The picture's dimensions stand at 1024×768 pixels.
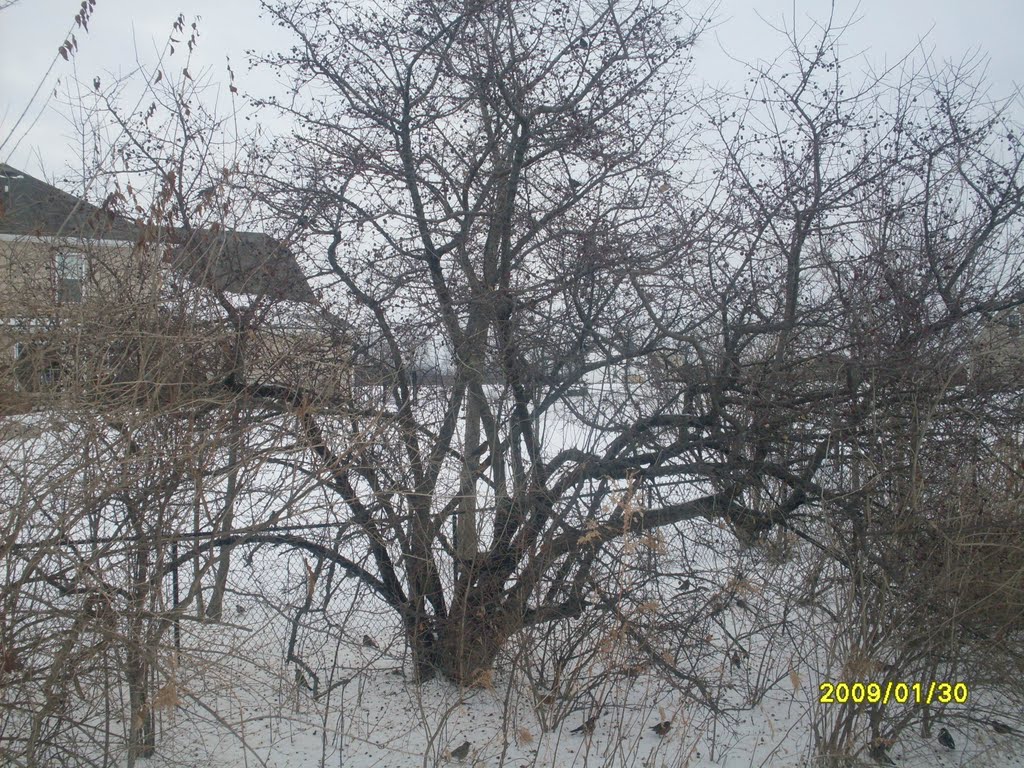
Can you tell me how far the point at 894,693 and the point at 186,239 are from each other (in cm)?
461

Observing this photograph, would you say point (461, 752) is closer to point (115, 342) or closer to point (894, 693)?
point (894, 693)

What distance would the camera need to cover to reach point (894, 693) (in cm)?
434

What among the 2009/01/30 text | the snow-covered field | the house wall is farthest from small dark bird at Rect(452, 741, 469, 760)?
the house wall

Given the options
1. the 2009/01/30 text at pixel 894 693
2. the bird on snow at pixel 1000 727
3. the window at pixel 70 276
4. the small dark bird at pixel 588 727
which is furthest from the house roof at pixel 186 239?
the bird on snow at pixel 1000 727

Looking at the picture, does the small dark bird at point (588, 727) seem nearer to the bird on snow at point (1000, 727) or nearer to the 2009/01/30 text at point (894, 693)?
the 2009/01/30 text at point (894, 693)

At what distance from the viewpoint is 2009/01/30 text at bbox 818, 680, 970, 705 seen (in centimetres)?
421

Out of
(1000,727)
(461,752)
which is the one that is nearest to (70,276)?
(461,752)

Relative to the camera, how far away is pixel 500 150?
5.87 m

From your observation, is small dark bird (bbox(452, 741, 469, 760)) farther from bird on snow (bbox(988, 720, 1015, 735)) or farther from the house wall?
bird on snow (bbox(988, 720, 1015, 735))

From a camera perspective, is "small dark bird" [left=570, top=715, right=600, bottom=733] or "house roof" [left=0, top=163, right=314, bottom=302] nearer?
"small dark bird" [left=570, top=715, right=600, bottom=733]

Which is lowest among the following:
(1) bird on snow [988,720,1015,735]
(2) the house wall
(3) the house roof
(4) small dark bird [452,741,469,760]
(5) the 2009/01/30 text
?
(4) small dark bird [452,741,469,760]

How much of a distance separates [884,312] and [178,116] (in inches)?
185

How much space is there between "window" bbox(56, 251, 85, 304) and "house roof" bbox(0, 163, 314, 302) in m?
0.12

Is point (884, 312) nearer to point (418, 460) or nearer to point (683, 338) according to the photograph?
point (683, 338)
